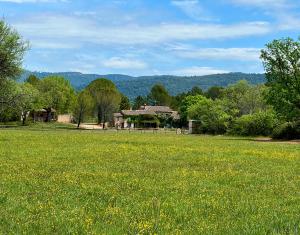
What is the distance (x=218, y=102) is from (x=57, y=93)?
50.4m

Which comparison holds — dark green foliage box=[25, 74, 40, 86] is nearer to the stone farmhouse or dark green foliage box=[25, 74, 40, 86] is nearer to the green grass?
the stone farmhouse

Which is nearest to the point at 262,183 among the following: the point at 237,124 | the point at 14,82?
the point at 14,82

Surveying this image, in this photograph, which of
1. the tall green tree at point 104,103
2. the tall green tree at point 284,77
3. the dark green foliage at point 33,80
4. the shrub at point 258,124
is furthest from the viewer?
the dark green foliage at point 33,80

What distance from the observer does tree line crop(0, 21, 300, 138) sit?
4609 cm

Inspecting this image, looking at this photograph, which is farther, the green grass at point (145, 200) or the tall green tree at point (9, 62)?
the tall green tree at point (9, 62)

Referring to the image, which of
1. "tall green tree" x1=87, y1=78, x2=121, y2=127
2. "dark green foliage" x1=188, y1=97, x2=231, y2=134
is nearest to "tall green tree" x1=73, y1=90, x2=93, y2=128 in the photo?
"tall green tree" x1=87, y1=78, x2=121, y2=127

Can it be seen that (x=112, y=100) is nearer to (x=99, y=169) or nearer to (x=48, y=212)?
(x=99, y=169)

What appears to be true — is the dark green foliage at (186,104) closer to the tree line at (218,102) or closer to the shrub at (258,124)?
the tree line at (218,102)

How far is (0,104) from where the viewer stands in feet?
156

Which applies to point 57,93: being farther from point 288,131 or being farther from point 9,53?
point 9,53

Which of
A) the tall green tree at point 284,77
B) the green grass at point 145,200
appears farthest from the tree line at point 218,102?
the green grass at point 145,200

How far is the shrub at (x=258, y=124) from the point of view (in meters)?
87.9

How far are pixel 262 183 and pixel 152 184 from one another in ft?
13.2

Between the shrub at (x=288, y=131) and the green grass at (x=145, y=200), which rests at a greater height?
the shrub at (x=288, y=131)
